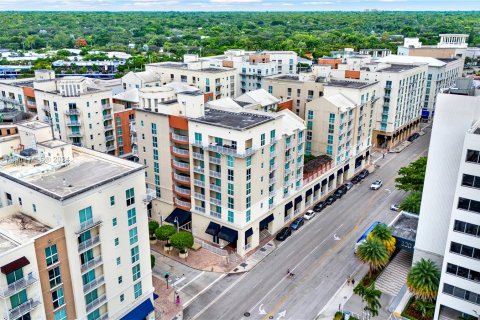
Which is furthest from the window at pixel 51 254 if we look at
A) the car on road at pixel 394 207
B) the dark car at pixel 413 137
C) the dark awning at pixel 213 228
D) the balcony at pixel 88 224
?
the dark car at pixel 413 137

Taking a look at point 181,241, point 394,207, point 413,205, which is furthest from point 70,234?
point 394,207

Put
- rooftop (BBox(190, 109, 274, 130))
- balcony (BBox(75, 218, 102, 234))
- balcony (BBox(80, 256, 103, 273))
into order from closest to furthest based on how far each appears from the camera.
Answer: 1. balcony (BBox(75, 218, 102, 234))
2. balcony (BBox(80, 256, 103, 273))
3. rooftop (BBox(190, 109, 274, 130))

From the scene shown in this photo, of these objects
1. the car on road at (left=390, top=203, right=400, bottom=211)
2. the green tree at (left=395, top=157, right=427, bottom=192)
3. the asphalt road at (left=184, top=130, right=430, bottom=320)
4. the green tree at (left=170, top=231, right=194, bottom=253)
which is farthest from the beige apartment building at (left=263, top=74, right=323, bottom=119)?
the green tree at (left=170, top=231, right=194, bottom=253)

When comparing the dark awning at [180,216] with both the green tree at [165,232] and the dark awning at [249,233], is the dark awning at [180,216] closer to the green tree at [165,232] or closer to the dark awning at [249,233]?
the green tree at [165,232]

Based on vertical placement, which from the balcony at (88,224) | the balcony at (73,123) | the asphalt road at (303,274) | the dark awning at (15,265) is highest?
the balcony at (88,224)

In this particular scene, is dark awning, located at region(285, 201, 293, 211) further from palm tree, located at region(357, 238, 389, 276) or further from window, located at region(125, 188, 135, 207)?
window, located at region(125, 188, 135, 207)

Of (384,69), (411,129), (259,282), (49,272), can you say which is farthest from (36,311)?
(411,129)

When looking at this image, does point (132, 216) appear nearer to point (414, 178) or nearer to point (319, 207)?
point (319, 207)
